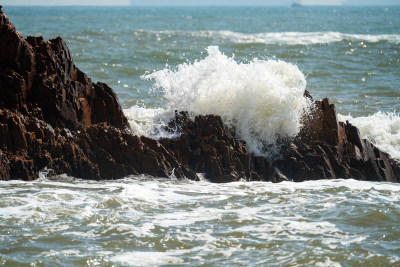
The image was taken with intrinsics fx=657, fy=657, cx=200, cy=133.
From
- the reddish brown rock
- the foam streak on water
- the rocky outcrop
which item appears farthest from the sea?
the reddish brown rock

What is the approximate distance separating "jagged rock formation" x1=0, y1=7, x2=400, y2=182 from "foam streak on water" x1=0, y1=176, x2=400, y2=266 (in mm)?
274

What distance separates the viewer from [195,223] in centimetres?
671

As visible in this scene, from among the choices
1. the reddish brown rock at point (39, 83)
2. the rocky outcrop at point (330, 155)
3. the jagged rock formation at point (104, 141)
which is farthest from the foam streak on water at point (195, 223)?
the reddish brown rock at point (39, 83)

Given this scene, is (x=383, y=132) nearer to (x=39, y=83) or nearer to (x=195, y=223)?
(x=195, y=223)

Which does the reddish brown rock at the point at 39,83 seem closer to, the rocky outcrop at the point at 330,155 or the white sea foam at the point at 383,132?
the rocky outcrop at the point at 330,155

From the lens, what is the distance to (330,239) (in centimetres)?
628

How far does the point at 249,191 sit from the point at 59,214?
2.43 meters

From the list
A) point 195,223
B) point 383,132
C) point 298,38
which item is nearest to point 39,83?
point 195,223

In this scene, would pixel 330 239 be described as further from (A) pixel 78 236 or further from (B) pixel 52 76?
(B) pixel 52 76

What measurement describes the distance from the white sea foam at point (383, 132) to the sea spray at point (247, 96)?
5.48 ft

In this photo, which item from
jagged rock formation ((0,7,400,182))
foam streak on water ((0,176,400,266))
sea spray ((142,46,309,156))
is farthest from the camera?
sea spray ((142,46,309,156))

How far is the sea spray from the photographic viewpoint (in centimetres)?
944

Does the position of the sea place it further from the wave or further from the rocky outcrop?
the wave

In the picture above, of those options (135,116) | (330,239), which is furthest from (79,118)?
(330,239)
